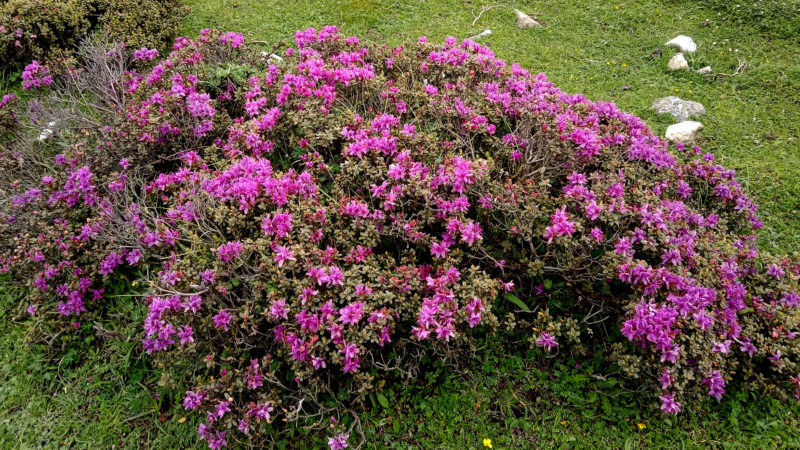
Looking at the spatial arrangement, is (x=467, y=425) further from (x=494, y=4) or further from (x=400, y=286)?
(x=494, y=4)

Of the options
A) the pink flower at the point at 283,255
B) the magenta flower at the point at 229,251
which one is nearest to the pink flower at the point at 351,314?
the pink flower at the point at 283,255

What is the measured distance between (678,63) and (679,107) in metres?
1.00

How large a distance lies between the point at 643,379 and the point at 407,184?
1846 mm

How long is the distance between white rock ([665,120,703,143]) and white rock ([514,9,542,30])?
283 cm

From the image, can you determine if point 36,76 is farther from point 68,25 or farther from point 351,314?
point 351,314

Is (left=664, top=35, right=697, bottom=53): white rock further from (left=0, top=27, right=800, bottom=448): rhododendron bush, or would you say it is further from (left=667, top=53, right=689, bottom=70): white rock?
(left=0, top=27, right=800, bottom=448): rhododendron bush

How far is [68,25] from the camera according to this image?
Answer: 5141 millimetres

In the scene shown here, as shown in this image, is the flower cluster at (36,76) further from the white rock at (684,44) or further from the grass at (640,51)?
the white rock at (684,44)

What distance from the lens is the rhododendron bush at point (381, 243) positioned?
8.35 feet

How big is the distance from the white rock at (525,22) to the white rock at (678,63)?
6.18ft

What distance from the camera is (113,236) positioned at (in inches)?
127

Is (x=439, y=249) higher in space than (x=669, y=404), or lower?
higher

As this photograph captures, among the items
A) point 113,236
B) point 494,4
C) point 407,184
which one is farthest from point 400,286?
point 494,4

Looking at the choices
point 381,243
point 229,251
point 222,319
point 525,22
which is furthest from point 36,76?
point 525,22
